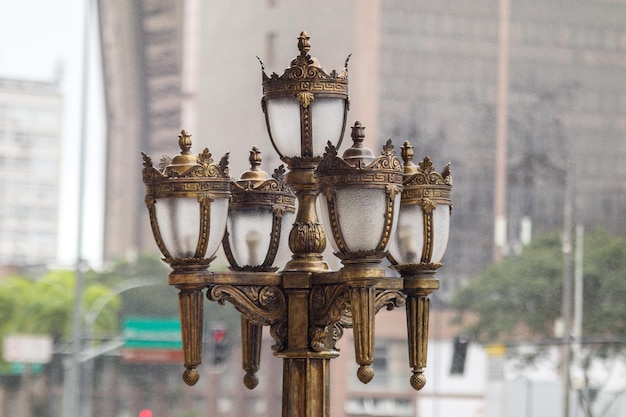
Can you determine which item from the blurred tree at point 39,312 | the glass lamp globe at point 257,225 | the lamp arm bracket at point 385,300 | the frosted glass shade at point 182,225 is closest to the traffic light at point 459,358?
the blurred tree at point 39,312

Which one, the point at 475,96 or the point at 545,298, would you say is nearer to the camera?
the point at 545,298

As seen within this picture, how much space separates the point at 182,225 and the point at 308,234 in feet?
1.46

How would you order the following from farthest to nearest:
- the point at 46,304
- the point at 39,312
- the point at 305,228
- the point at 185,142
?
the point at 39,312 < the point at 46,304 < the point at 305,228 < the point at 185,142

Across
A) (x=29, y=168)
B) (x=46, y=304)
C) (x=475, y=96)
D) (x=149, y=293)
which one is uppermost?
(x=475, y=96)

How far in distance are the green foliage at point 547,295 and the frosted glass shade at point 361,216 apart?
83.0 feet

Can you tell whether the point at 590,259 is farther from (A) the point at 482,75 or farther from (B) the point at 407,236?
(B) the point at 407,236

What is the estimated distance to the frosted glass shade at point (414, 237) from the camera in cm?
422

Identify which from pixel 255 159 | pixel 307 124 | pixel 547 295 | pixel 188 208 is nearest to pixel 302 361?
pixel 188 208

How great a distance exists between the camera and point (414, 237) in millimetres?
4234

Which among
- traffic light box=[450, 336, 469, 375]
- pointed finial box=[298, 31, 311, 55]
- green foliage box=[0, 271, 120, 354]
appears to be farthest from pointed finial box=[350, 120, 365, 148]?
green foliage box=[0, 271, 120, 354]

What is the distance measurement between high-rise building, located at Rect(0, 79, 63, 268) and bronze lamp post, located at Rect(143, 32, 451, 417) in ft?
102

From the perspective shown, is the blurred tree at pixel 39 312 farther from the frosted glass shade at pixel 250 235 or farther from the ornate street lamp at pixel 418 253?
the ornate street lamp at pixel 418 253

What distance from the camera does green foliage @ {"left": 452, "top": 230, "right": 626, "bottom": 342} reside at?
29.0 meters

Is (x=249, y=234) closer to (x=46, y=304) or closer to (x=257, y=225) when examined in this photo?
(x=257, y=225)
